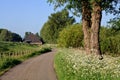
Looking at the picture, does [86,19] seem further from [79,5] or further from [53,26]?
[53,26]

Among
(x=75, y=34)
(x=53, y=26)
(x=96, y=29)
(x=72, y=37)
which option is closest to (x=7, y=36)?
(x=53, y=26)

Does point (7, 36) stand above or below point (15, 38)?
above

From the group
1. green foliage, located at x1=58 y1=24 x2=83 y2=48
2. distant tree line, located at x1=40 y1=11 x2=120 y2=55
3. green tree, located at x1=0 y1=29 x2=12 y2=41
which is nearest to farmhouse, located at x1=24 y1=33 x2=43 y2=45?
green tree, located at x1=0 y1=29 x2=12 y2=41

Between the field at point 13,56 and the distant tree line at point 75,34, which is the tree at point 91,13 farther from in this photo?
the field at point 13,56

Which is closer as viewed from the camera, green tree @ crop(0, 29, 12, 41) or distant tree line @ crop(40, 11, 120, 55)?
distant tree line @ crop(40, 11, 120, 55)

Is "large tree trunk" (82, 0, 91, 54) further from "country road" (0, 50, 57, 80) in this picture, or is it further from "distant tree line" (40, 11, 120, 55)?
"country road" (0, 50, 57, 80)

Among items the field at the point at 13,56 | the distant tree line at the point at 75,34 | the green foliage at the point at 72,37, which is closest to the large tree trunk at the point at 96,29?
the distant tree line at the point at 75,34

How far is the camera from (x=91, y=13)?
115 ft

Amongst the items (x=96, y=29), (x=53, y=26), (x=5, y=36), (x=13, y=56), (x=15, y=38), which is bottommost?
(x=13, y=56)

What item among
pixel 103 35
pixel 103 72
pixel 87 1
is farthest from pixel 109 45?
pixel 103 72

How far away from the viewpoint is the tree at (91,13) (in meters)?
31.4

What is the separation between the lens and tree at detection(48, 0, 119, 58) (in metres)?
31.4

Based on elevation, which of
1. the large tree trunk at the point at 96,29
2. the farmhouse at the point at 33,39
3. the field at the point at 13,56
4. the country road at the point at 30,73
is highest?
the farmhouse at the point at 33,39

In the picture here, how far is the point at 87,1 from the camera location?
34.6 m
